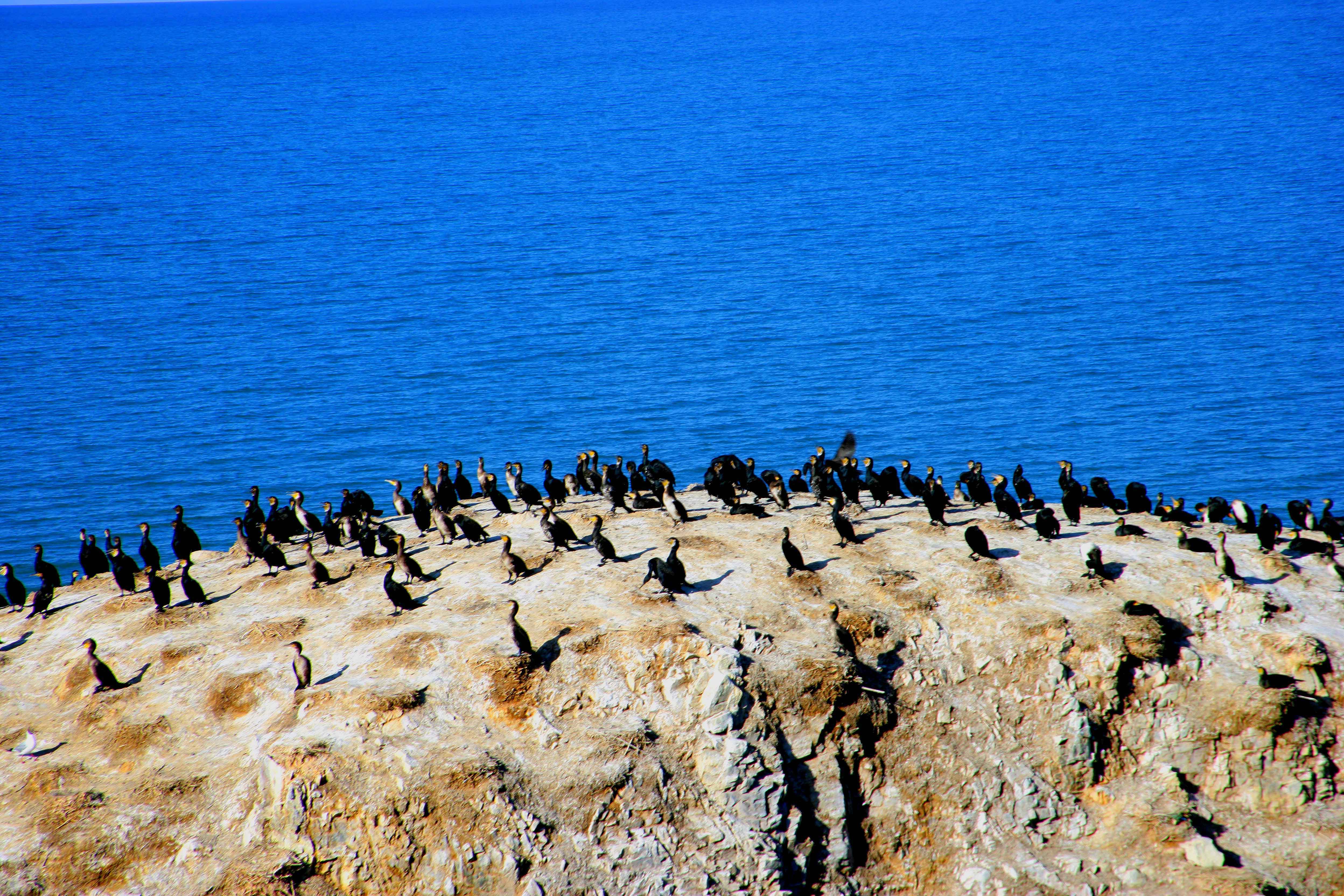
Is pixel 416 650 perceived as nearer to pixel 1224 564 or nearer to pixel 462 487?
pixel 462 487

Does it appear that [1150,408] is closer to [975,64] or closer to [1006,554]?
[1006,554]

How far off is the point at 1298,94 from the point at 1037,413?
112999mm

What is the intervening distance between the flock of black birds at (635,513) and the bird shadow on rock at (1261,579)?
383 millimetres

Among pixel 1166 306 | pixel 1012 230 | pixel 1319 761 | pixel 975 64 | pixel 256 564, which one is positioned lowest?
pixel 1319 761

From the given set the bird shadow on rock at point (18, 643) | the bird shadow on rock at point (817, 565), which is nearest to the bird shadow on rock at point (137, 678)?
the bird shadow on rock at point (18, 643)

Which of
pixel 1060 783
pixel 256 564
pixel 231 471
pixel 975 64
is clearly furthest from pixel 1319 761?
pixel 975 64

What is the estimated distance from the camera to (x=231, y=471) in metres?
71.7

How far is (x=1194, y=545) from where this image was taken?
29.0 meters

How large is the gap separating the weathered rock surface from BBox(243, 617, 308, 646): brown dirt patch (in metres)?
0.10

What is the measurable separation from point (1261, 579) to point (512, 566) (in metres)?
20.5

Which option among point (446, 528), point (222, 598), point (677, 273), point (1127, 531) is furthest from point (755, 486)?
point (677, 273)

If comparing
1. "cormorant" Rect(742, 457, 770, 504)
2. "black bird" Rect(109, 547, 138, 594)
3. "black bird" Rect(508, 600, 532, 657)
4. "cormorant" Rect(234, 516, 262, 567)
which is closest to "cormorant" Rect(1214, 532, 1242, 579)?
"cormorant" Rect(742, 457, 770, 504)

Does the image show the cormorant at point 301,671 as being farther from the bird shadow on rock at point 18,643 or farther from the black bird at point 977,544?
the black bird at point 977,544

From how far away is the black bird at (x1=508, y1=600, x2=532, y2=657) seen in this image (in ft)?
79.4
